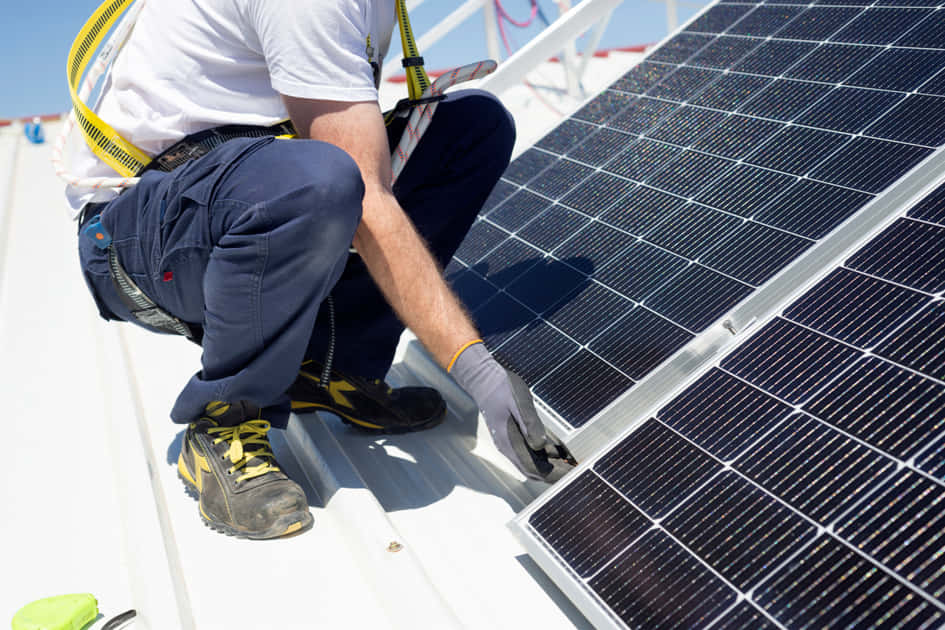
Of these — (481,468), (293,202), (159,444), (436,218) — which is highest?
(293,202)

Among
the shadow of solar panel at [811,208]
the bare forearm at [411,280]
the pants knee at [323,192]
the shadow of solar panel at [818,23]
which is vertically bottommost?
the shadow of solar panel at [811,208]

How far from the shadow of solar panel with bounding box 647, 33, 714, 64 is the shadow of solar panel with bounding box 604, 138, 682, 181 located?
2.53ft

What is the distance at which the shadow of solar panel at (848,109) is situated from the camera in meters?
3.03

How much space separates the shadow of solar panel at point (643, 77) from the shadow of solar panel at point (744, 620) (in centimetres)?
288

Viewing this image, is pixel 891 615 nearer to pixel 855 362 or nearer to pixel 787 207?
pixel 855 362

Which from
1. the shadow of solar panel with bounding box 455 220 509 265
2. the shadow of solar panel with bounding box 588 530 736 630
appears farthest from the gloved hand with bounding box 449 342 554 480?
the shadow of solar panel with bounding box 455 220 509 265

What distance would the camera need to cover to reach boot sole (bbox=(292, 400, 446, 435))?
10.4ft

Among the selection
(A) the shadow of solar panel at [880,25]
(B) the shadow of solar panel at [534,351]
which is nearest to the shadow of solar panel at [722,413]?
(B) the shadow of solar panel at [534,351]

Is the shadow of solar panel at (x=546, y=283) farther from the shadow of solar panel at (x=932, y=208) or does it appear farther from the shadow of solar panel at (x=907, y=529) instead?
the shadow of solar panel at (x=907, y=529)

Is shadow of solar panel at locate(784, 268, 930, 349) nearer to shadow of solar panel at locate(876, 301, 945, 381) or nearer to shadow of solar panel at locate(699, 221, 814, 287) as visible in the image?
shadow of solar panel at locate(876, 301, 945, 381)

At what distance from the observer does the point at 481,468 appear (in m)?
2.91

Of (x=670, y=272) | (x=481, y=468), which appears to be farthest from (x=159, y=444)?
(x=670, y=272)

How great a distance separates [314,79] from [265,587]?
146 centimetres

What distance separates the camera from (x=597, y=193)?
3.58 meters
